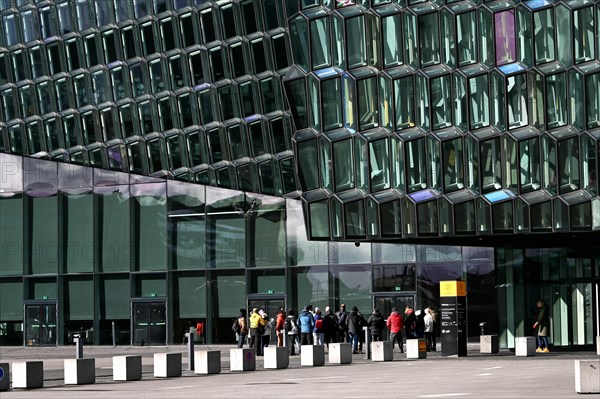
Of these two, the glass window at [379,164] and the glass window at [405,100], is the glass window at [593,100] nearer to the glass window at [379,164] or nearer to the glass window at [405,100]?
the glass window at [405,100]

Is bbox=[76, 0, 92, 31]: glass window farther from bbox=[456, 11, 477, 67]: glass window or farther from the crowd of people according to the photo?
bbox=[456, 11, 477, 67]: glass window

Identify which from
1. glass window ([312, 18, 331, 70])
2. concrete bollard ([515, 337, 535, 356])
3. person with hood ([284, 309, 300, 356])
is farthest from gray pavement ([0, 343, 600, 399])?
glass window ([312, 18, 331, 70])

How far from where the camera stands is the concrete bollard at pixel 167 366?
3095 cm

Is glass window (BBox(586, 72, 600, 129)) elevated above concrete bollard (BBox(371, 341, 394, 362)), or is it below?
above

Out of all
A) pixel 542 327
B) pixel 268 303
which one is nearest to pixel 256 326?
pixel 542 327

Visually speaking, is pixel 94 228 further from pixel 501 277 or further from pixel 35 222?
pixel 501 277

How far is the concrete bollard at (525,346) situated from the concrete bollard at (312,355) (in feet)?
26.9

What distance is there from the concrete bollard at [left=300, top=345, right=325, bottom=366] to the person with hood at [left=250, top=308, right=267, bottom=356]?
807 cm

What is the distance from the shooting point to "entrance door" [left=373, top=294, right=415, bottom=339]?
57125 millimetres

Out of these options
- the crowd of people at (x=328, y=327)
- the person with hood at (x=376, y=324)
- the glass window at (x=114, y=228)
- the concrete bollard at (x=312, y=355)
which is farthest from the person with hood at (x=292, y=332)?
the glass window at (x=114, y=228)

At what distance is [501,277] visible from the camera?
154 feet

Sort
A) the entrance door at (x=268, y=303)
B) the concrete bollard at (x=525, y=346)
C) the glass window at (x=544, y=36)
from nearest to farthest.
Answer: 1. the glass window at (x=544, y=36)
2. the concrete bollard at (x=525, y=346)
3. the entrance door at (x=268, y=303)

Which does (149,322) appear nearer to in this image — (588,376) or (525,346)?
(525,346)

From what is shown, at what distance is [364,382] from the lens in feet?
87.8
